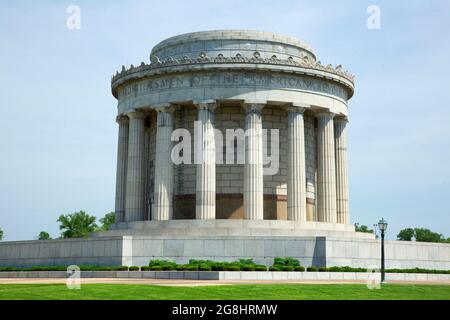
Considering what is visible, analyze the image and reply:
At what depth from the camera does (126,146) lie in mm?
68500

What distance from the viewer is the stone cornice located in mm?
59312

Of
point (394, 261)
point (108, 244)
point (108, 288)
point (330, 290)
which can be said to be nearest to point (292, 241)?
point (394, 261)

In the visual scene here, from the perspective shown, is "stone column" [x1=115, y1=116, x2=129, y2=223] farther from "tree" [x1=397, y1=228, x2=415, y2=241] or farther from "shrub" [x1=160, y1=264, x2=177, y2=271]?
"tree" [x1=397, y1=228, x2=415, y2=241]

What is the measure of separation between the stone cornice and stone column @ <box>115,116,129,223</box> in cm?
512

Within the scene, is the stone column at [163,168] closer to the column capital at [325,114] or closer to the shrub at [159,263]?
the shrub at [159,263]

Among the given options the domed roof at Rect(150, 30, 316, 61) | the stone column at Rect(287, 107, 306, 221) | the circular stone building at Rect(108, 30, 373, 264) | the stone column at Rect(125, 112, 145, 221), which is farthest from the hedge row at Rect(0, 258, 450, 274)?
the domed roof at Rect(150, 30, 316, 61)

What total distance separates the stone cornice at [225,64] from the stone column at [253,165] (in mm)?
4130

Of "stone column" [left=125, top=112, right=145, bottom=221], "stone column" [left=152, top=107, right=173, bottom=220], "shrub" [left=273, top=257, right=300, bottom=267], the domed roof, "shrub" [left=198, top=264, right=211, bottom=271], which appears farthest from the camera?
"stone column" [left=125, top=112, right=145, bottom=221]

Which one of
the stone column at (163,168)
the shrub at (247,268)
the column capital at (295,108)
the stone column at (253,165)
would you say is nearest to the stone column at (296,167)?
the column capital at (295,108)

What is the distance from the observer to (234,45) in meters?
63.6

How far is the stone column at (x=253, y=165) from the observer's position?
57.5 m

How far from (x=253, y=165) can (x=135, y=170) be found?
12.6m

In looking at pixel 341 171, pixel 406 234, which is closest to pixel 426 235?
pixel 406 234

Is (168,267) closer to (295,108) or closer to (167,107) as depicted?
(167,107)
